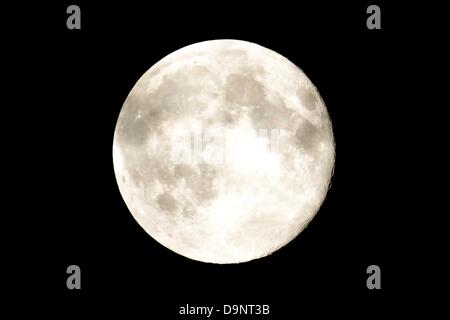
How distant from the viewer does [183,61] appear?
192 inches

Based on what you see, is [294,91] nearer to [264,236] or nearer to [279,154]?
[279,154]

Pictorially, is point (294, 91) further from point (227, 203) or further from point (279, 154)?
point (227, 203)

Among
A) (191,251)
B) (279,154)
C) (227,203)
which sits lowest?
(191,251)

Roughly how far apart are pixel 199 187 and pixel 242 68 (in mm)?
1075

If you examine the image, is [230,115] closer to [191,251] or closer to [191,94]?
[191,94]

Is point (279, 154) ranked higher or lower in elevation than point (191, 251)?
higher

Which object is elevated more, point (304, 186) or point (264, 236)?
point (304, 186)

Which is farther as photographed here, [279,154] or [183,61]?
[183,61]

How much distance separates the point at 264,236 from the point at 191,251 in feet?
2.29

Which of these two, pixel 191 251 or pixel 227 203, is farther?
pixel 191 251

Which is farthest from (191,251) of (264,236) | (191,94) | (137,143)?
(191,94)

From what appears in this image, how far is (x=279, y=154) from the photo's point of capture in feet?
14.9

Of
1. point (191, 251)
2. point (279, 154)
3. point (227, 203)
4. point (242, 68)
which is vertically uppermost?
point (242, 68)

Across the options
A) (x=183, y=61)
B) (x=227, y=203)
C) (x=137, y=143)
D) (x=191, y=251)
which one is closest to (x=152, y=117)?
(x=137, y=143)
